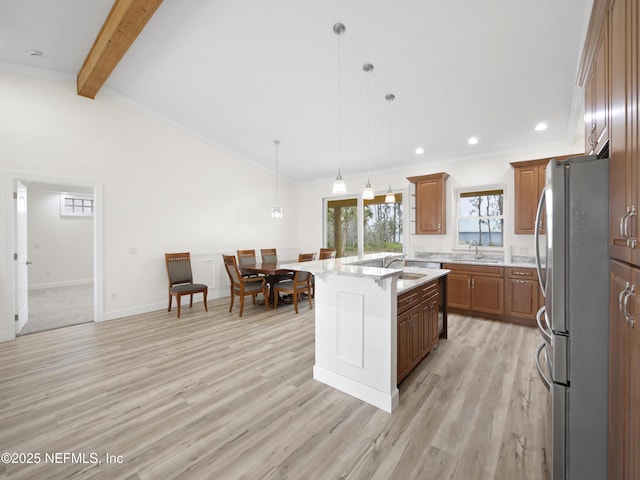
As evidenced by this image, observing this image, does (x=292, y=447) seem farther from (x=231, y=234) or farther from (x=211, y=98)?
(x=231, y=234)

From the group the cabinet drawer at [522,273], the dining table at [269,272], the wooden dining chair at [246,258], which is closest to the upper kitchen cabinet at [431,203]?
the cabinet drawer at [522,273]

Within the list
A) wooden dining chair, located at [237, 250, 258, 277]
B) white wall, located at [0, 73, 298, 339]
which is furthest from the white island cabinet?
white wall, located at [0, 73, 298, 339]

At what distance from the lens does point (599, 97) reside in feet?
5.32

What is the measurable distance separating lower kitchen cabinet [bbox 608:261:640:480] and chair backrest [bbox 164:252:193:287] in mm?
5240

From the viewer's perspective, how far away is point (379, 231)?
20.9ft

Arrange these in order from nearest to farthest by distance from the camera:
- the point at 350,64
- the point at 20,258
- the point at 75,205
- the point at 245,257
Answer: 1. the point at 350,64
2. the point at 20,258
3. the point at 245,257
4. the point at 75,205

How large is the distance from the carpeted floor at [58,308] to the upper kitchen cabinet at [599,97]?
6.11 metres

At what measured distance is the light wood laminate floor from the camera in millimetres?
1636

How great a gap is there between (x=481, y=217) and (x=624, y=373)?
436 cm

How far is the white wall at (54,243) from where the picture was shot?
22.5ft

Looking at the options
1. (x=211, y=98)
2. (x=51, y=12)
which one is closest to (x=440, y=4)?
(x=211, y=98)

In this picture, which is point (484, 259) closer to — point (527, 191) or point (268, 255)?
point (527, 191)

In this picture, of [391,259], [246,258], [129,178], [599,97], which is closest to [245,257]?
[246,258]

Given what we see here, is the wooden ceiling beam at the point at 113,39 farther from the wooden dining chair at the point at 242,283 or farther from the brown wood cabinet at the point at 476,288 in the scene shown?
the brown wood cabinet at the point at 476,288
